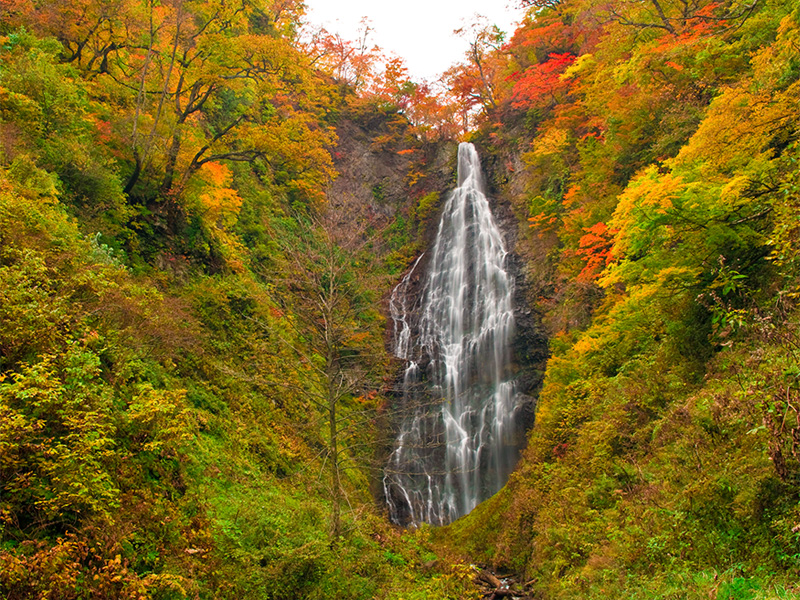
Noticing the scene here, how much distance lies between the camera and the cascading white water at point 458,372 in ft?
55.7

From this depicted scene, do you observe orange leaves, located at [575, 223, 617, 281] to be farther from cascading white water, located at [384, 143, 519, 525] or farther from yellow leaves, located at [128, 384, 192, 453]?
yellow leaves, located at [128, 384, 192, 453]

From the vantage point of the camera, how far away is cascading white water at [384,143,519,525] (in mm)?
16984

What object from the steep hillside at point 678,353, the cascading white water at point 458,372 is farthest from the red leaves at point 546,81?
the cascading white water at point 458,372

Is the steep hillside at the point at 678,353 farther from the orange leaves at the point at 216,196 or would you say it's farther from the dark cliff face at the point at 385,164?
the dark cliff face at the point at 385,164

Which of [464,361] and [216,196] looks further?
[464,361]

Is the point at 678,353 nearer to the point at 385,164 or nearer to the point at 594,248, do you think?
the point at 594,248

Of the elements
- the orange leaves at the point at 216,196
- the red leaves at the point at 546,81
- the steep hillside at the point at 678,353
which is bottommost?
the steep hillside at the point at 678,353

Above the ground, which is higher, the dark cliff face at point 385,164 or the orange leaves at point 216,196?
the dark cliff face at point 385,164

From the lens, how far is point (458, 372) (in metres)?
19.6

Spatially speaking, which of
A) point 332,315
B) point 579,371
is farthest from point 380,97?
point 332,315

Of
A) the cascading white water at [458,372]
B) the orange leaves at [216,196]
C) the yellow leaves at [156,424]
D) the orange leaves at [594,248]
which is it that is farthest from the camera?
the cascading white water at [458,372]

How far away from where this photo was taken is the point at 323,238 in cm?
758

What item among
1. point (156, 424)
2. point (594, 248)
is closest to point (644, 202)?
point (594, 248)

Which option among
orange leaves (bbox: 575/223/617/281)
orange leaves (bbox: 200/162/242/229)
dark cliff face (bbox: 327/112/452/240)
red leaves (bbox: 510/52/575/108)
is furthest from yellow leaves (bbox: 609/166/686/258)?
dark cliff face (bbox: 327/112/452/240)
